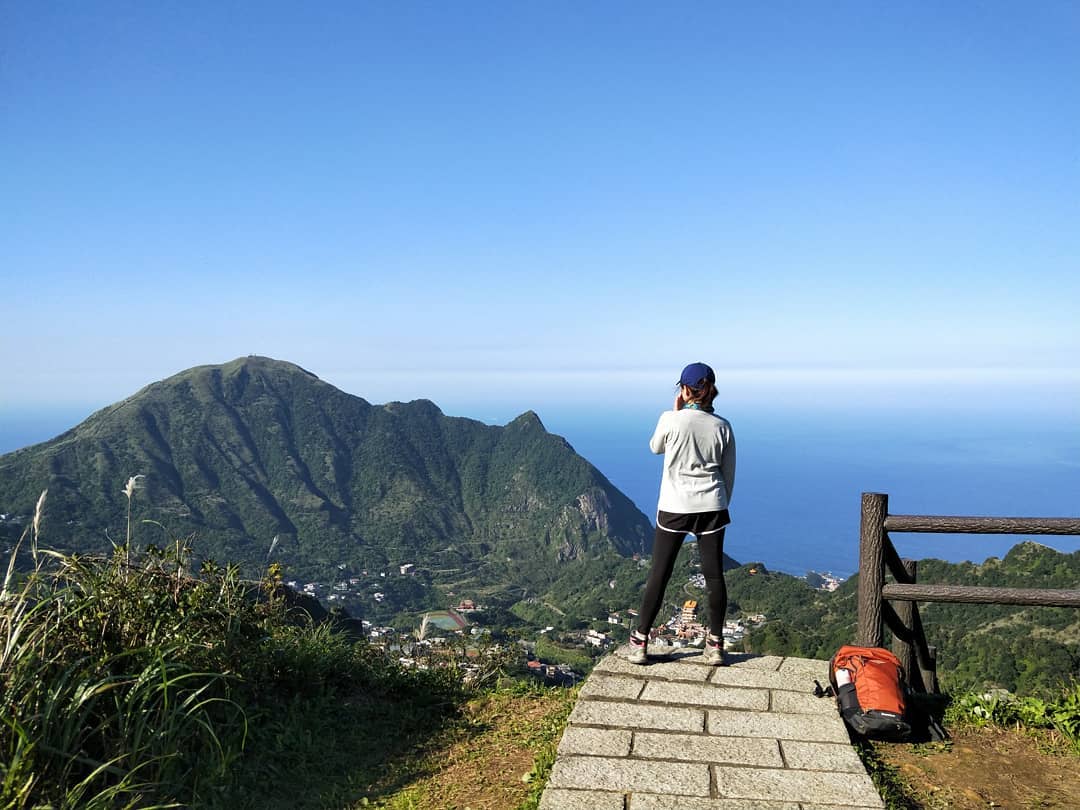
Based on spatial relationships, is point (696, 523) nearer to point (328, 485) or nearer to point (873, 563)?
point (873, 563)

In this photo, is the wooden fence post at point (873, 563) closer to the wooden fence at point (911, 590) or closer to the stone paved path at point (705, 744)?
the wooden fence at point (911, 590)

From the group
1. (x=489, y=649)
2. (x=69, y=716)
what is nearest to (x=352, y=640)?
(x=489, y=649)

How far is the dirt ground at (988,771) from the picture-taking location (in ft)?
13.1

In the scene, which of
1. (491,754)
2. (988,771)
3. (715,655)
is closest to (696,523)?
(715,655)

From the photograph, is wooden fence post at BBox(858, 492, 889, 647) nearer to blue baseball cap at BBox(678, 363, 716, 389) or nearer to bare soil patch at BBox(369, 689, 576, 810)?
blue baseball cap at BBox(678, 363, 716, 389)

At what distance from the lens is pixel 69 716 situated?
10.9 ft

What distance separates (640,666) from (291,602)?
3.05 metres

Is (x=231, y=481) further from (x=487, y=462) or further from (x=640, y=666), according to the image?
(x=640, y=666)

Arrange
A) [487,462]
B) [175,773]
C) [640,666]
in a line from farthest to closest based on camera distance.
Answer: [487,462]
[640,666]
[175,773]

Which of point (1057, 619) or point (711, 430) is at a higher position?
point (711, 430)

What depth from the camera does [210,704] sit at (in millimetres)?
4301

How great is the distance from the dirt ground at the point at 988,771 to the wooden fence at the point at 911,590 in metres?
0.62

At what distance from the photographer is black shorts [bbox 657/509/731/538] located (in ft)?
16.1

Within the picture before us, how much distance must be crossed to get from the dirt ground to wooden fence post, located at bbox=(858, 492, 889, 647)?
2.56 ft
